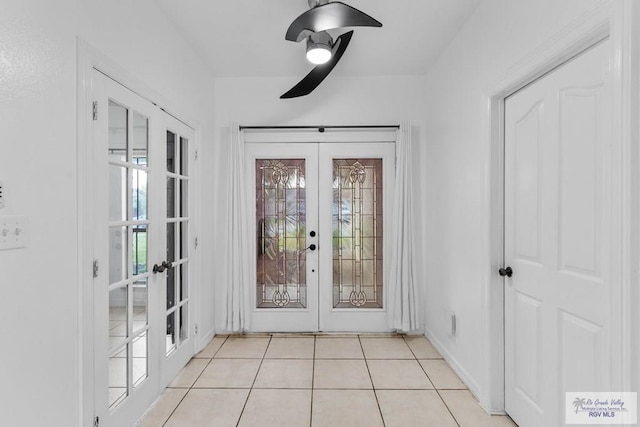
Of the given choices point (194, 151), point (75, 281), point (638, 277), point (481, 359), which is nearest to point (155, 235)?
point (75, 281)

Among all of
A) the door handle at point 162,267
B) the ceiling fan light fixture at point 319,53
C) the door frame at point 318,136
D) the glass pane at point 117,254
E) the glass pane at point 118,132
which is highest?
the ceiling fan light fixture at point 319,53

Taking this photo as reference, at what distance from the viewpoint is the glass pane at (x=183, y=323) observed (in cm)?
281

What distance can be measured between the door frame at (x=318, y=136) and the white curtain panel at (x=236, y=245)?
0.35 ft

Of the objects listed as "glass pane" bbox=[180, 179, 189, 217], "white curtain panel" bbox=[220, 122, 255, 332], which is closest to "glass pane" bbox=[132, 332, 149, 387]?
"glass pane" bbox=[180, 179, 189, 217]

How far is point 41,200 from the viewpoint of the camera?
1388 millimetres

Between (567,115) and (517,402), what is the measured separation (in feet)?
5.36

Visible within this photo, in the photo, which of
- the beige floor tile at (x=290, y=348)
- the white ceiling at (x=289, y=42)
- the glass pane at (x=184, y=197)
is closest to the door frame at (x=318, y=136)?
the beige floor tile at (x=290, y=348)

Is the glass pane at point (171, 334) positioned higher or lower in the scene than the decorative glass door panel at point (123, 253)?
lower

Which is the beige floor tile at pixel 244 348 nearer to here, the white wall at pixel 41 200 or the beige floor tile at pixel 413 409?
the beige floor tile at pixel 413 409

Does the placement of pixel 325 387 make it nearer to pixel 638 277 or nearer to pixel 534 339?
pixel 534 339

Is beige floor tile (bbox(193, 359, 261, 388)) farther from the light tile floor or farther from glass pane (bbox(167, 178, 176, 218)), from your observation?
glass pane (bbox(167, 178, 176, 218))

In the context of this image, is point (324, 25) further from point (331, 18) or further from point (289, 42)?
point (289, 42)

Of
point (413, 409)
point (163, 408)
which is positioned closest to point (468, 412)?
point (413, 409)

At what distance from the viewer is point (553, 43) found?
160 cm
